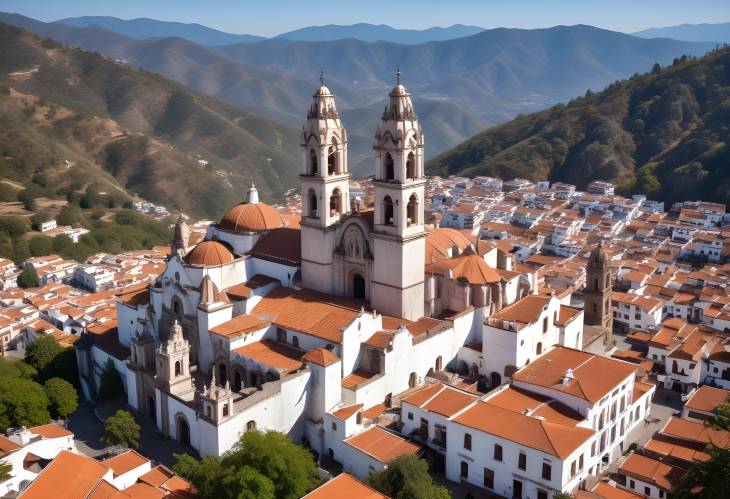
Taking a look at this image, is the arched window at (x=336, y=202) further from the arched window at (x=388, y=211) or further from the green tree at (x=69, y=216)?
the green tree at (x=69, y=216)

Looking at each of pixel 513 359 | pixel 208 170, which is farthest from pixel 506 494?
pixel 208 170

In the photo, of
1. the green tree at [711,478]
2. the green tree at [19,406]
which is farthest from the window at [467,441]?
the green tree at [19,406]

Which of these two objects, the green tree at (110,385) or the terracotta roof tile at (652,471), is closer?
the terracotta roof tile at (652,471)

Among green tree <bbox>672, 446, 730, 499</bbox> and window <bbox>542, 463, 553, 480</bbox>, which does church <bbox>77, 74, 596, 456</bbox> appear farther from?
green tree <bbox>672, 446, 730, 499</bbox>

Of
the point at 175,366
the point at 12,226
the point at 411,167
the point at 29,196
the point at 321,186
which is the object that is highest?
the point at 411,167

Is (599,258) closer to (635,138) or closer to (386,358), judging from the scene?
(386,358)

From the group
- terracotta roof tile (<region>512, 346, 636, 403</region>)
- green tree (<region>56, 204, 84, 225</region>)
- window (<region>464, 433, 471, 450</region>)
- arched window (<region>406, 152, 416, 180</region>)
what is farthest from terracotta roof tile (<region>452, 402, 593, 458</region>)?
green tree (<region>56, 204, 84, 225</region>)

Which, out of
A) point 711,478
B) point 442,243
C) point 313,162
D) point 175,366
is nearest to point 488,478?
point 711,478
